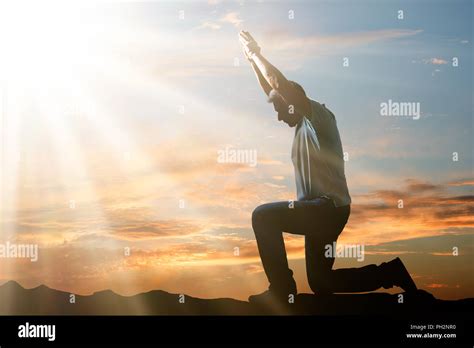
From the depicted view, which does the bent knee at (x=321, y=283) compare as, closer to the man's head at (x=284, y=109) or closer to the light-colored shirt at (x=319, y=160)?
the light-colored shirt at (x=319, y=160)

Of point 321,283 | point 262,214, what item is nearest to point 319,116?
point 262,214

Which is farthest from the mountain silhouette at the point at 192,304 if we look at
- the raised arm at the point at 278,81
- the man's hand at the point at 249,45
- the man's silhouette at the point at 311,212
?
the man's hand at the point at 249,45

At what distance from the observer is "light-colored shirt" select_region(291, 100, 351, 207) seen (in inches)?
331

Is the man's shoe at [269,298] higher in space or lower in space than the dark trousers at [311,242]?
lower

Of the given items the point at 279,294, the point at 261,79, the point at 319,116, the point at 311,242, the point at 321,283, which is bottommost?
the point at 279,294

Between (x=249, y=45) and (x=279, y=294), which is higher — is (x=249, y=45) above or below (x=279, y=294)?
above

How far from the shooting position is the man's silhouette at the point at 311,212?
8.30m

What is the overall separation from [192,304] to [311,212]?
94.9 inches

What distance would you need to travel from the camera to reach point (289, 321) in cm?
851

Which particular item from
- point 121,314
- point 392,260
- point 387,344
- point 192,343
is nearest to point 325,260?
point 392,260

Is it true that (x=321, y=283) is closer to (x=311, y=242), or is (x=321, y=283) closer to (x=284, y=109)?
(x=311, y=242)

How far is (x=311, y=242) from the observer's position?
27.6 feet

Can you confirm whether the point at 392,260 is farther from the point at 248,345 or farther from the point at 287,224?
the point at 248,345

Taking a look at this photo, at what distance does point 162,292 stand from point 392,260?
3643 mm
